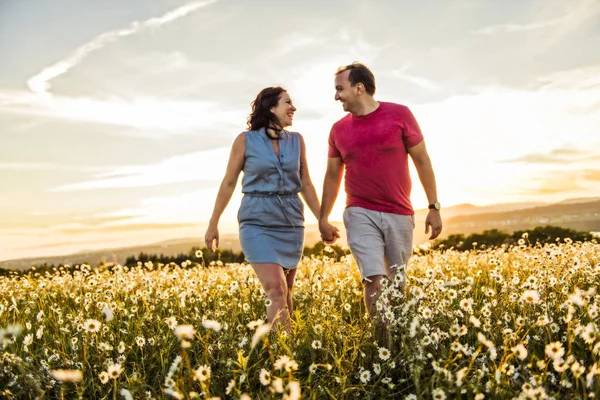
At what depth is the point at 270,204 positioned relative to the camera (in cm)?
579

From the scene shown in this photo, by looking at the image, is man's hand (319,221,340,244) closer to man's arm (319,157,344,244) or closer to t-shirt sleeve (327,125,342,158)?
man's arm (319,157,344,244)

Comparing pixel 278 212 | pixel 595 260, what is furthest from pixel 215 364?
pixel 595 260

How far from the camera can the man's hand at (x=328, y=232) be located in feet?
19.8

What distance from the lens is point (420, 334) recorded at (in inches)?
174

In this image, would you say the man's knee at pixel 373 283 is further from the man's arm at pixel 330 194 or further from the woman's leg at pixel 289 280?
the woman's leg at pixel 289 280

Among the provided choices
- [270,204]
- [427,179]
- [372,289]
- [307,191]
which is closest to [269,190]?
[270,204]

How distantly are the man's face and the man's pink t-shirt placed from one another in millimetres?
165

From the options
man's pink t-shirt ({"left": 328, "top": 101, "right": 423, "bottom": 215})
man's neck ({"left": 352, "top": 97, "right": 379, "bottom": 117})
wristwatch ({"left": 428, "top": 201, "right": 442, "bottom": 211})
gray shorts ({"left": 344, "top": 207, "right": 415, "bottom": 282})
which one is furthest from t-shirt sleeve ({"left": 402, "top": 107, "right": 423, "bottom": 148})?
gray shorts ({"left": 344, "top": 207, "right": 415, "bottom": 282})

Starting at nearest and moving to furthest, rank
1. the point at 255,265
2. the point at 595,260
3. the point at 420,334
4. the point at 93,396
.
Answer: the point at 420,334
the point at 93,396
the point at 255,265
the point at 595,260

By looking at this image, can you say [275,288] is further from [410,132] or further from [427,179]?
[410,132]

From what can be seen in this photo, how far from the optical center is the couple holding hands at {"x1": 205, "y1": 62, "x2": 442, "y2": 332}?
575 cm

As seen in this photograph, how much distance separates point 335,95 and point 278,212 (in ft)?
4.51

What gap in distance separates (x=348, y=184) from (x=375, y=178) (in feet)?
1.04

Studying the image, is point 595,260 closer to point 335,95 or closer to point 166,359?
point 335,95
